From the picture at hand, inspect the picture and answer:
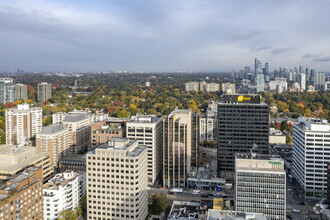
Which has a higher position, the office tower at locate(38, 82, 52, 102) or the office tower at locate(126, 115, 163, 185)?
the office tower at locate(38, 82, 52, 102)

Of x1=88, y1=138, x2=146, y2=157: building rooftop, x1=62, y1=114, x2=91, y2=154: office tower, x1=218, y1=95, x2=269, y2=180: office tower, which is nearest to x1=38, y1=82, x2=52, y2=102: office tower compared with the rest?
x1=62, y1=114, x2=91, y2=154: office tower

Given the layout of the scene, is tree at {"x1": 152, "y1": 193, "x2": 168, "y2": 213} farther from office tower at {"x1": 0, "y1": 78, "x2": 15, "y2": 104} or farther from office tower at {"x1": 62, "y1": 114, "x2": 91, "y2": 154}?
office tower at {"x1": 0, "y1": 78, "x2": 15, "y2": 104}

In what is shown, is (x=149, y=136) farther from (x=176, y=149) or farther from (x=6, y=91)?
(x=6, y=91)

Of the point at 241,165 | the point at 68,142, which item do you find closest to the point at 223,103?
the point at 241,165

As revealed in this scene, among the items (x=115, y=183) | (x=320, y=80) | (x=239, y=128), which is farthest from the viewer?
(x=320, y=80)

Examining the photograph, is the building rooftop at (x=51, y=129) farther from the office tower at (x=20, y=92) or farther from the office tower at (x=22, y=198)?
the office tower at (x=20, y=92)

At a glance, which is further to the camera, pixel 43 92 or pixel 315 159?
pixel 43 92

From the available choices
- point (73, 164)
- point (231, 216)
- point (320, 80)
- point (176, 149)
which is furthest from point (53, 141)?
point (320, 80)
